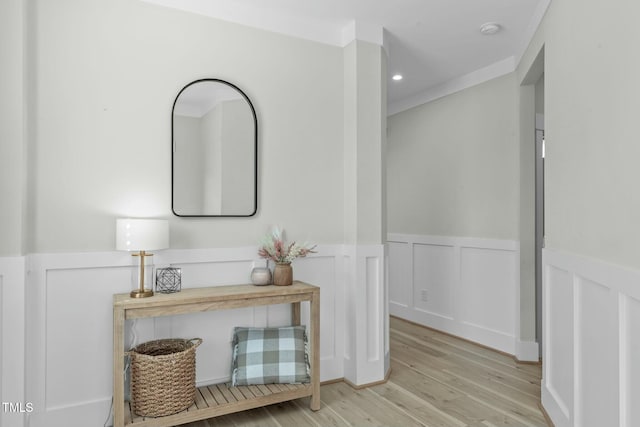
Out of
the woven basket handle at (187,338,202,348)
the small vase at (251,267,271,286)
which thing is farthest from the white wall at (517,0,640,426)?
the woven basket handle at (187,338,202,348)

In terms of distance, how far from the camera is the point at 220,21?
8.93 feet

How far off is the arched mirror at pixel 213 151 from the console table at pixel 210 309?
520mm

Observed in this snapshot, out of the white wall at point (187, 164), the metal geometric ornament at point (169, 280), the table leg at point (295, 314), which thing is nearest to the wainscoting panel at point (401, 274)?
the table leg at point (295, 314)

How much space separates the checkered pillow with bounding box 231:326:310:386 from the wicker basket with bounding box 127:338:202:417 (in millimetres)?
368

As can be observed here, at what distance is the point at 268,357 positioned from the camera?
104 inches

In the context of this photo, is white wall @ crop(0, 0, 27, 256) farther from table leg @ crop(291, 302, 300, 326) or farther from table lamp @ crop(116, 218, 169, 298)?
table leg @ crop(291, 302, 300, 326)

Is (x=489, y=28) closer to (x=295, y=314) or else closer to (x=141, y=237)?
(x=295, y=314)

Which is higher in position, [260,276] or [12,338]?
[260,276]

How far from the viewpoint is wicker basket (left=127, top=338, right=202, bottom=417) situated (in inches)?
88.0

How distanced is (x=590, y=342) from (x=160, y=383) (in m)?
2.04

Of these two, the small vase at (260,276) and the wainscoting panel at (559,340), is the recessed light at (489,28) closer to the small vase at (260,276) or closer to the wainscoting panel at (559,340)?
the wainscoting panel at (559,340)

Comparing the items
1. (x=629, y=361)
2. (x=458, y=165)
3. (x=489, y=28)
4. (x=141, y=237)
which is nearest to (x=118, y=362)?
(x=141, y=237)

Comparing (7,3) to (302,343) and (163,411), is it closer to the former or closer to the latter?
(163,411)

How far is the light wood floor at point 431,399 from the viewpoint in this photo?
8.20 ft
